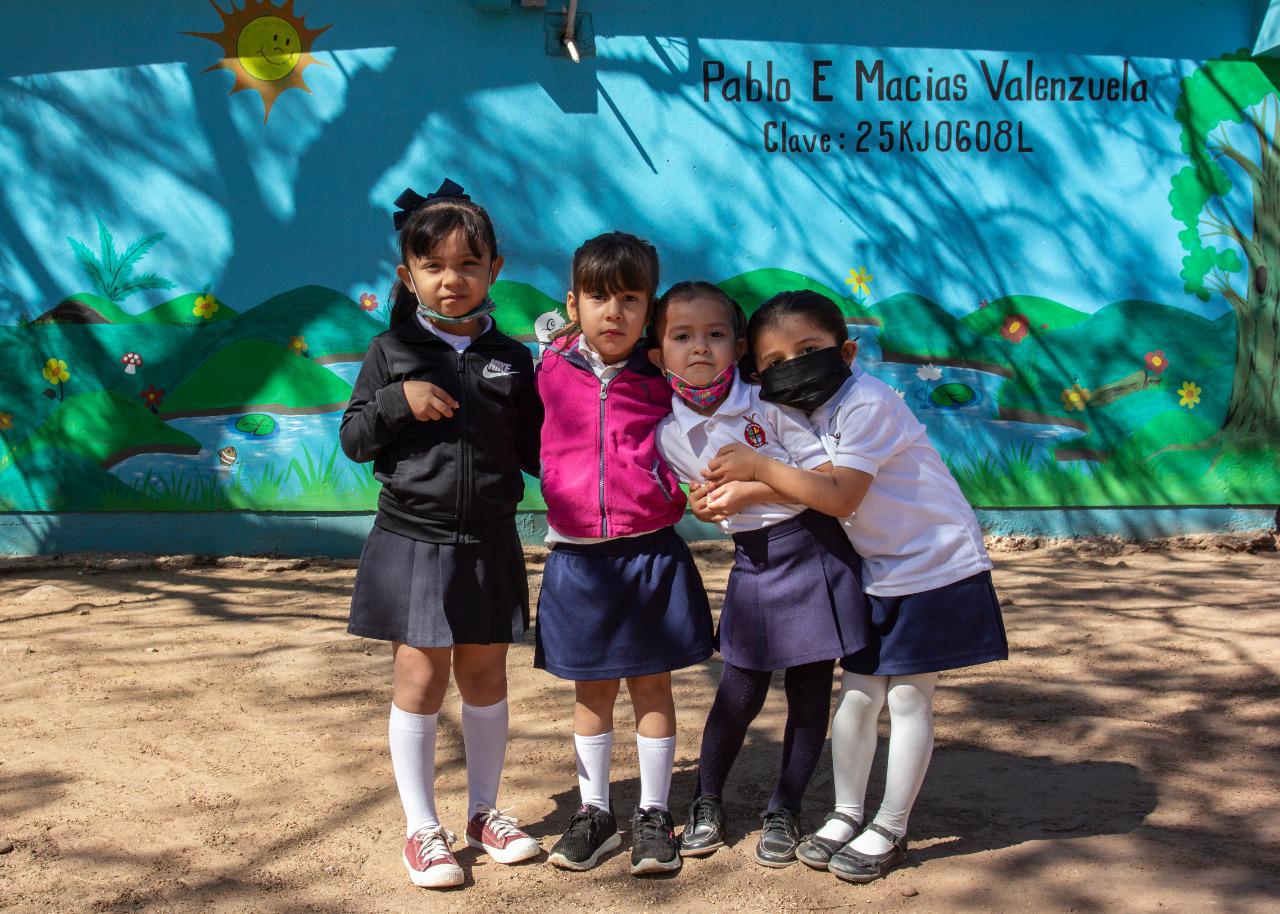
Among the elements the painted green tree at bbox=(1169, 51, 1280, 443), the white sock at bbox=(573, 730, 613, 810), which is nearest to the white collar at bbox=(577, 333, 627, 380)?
the white sock at bbox=(573, 730, 613, 810)

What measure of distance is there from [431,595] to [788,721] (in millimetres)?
871

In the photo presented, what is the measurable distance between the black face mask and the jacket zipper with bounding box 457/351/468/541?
2.29 ft

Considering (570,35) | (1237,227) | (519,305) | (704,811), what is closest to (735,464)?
(704,811)

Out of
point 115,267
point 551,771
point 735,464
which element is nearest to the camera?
point 735,464

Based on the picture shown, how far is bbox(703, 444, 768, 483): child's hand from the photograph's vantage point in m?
2.64

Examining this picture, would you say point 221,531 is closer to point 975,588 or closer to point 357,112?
point 357,112

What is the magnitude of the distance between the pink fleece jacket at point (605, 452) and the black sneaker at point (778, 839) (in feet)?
2.39

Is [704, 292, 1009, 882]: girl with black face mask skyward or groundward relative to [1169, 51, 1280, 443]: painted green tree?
groundward

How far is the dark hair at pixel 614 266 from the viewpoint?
8.95 feet

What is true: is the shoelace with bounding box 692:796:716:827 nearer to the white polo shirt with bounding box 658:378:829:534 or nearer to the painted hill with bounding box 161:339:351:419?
the white polo shirt with bounding box 658:378:829:534

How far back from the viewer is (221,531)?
20.7ft

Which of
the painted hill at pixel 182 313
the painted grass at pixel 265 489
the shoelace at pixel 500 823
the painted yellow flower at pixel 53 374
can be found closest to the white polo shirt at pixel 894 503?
the shoelace at pixel 500 823

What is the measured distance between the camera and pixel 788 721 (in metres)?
2.80

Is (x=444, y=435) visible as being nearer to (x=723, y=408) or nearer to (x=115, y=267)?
(x=723, y=408)
